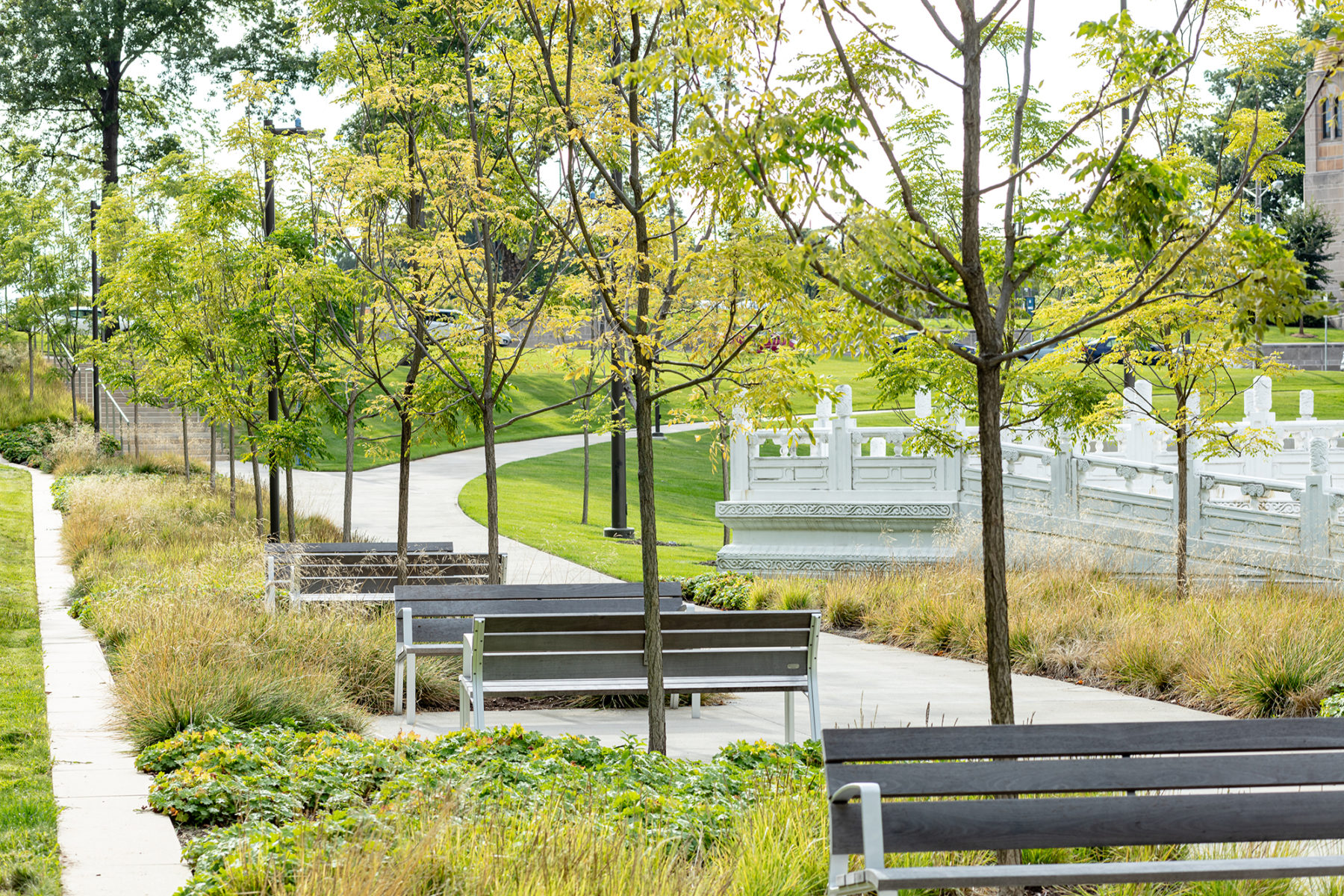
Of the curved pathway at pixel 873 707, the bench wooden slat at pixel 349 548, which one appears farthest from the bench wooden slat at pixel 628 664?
the bench wooden slat at pixel 349 548

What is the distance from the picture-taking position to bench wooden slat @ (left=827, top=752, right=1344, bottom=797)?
3684 millimetres

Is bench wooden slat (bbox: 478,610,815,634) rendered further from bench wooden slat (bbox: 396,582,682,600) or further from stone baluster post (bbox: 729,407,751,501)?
stone baluster post (bbox: 729,407,751,501)

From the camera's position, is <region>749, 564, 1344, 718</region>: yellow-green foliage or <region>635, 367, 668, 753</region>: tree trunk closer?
<region>635, 367, 668, 753</region>: tree trunk

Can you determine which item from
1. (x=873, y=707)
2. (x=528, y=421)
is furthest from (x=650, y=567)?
(x=528, y=421)

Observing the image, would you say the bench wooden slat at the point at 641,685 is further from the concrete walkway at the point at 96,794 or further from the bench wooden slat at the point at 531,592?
the concrete walkway at the point at 96,794

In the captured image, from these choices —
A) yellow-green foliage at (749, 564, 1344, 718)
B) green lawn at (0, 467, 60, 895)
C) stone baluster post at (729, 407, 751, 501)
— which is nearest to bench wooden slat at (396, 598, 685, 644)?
green lawn at (0, 467, 60, 895)

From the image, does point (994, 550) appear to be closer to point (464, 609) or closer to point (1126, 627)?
point (464, 609)

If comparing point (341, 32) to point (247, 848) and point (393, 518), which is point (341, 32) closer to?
point (247, 848)

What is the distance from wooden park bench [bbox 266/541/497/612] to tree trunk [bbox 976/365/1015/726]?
7.11m

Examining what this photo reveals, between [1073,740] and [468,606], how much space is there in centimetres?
555

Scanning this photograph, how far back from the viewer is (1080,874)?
339cm

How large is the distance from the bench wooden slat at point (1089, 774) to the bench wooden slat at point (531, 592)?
4.89 meters

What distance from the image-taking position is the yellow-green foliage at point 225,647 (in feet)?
23.1

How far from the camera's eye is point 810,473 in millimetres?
17125
